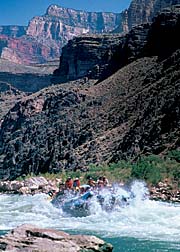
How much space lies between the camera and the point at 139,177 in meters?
36.8

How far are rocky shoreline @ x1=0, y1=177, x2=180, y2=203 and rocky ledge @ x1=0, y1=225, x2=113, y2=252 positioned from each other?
15825 millimetres

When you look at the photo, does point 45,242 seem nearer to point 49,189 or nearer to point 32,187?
point 49,189

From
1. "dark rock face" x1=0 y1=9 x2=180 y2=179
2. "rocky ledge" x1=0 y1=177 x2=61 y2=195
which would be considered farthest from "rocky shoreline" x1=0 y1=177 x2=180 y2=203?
"dark rock face" x1=0 y1=9 x2=180 y2=179

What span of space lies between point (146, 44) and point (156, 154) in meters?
39.9

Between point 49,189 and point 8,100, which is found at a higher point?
point 8,100

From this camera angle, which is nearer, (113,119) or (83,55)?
(113,119)

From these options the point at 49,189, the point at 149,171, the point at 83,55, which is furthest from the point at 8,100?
the point at 149,171

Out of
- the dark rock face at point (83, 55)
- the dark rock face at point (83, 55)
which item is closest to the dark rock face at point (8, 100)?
the dark rock face at point (83, 55)

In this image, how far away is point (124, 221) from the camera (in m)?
24.7

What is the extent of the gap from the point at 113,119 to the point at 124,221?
1554 inches

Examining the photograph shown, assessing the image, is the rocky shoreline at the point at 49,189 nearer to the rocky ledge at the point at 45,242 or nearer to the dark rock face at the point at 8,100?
the rocky ledge at the point at 45,242

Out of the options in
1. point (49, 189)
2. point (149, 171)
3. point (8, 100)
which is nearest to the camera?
point (149, 171)

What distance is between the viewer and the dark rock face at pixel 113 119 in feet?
165

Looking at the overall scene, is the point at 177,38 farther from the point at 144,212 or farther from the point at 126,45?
the point at 144,212
